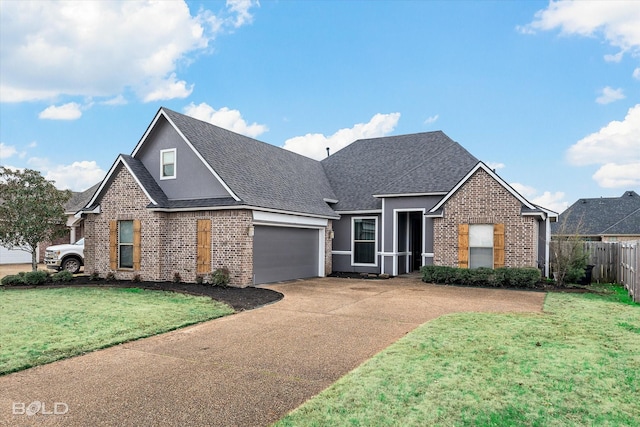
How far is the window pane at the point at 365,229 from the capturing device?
802 inches

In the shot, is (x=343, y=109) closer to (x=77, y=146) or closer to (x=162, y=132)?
(x=162, y=132)

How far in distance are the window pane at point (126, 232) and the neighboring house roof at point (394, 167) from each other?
9093 millimetres

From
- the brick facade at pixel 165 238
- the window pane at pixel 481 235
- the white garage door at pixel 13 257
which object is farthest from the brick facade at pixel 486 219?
the white garage door at pixel 13 257

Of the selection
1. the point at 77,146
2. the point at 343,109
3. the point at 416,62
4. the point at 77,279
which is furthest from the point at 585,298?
the point at 77,146

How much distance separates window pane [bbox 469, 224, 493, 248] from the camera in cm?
1606

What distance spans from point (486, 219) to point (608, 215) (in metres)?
25.8

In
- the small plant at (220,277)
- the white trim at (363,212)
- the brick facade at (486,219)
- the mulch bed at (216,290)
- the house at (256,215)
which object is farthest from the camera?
the white trim at (363,212)

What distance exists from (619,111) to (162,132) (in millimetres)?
18469

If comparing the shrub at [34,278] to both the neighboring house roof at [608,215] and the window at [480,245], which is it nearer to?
the window at [480,245]

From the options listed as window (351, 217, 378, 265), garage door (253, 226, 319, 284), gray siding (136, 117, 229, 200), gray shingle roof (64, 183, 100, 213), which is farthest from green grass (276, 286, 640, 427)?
gray shingle roof (64, 183, 100, 213)

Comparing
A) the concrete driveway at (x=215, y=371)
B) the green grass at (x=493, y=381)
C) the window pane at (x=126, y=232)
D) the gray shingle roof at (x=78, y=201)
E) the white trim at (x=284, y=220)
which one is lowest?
the concrete driveway at (x=215, y=371)

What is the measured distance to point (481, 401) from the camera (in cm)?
463

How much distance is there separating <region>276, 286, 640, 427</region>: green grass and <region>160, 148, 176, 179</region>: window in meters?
11.7

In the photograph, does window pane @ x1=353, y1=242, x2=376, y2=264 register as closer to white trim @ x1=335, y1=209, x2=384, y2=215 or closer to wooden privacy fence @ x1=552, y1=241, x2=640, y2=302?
white trim @ x1=335, y1=209, x2=384, y2=215
